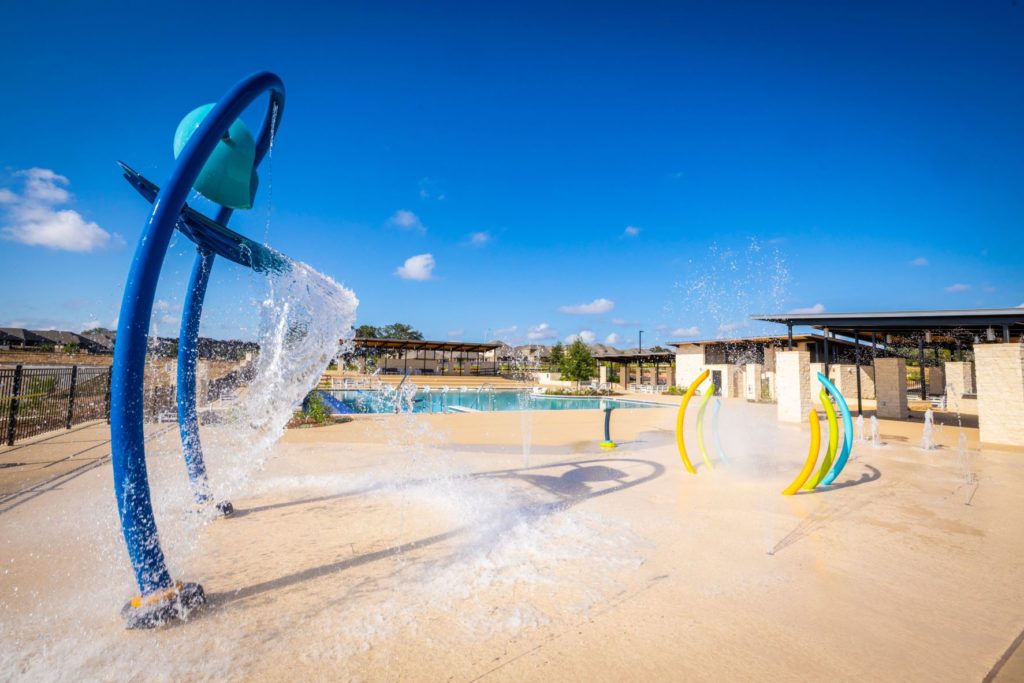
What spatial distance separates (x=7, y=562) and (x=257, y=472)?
3.73 m

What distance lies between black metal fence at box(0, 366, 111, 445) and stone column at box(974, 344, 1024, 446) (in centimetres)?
2160

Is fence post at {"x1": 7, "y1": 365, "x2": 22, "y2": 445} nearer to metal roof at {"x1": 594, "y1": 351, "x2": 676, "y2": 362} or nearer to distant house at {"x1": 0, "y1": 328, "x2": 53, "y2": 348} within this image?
metal roof at {"x1": 594, "y1": 351, "x2": 676, "y2": 362}

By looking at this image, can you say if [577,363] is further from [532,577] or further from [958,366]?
[532,577]

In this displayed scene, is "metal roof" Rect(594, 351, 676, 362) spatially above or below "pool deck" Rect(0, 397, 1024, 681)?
above

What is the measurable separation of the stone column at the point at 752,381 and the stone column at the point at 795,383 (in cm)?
1081

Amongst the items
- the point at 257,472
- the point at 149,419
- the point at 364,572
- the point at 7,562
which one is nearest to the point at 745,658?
the point at 364,572

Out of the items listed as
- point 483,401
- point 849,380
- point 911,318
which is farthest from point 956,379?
point 483,401

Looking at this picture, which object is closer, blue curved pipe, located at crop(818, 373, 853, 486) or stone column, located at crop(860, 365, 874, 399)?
blue curved pipe, located at crop(818, 373, 853, 486)

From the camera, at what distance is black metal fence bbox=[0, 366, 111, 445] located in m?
10.1

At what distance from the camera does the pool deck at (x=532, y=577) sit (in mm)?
3145

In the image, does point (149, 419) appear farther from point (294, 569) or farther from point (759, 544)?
point (759, 544)

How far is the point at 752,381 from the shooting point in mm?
28094

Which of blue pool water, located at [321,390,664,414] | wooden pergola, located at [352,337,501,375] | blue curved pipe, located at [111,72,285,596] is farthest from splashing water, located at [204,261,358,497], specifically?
wooden pergola, located at [352,337,501,375]

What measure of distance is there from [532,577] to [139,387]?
12.2 ft
